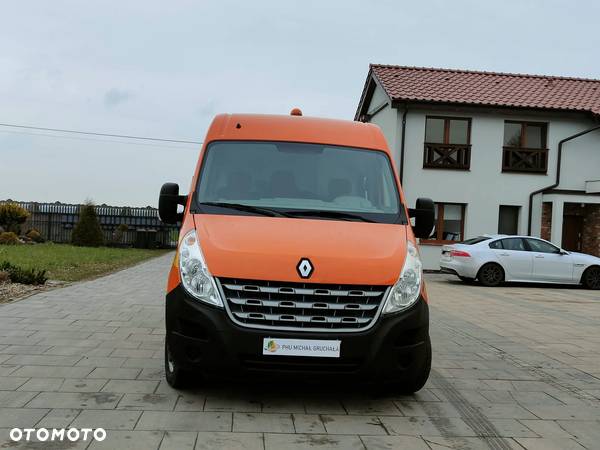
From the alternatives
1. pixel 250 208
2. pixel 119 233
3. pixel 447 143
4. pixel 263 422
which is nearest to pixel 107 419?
pixel 263 422

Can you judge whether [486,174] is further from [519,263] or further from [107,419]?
[107,419]

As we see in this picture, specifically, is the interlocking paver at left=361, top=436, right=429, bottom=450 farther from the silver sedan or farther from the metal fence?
the metal fence

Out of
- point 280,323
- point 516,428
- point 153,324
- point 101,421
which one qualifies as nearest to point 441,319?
point 153,324

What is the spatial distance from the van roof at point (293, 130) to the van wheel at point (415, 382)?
6.79 ft

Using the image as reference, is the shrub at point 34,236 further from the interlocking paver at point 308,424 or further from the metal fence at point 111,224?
the interlocking paver at point 308,424

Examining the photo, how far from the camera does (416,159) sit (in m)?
20.6

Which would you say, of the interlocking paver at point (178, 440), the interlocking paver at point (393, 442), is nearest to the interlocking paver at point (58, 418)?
the interlocking paver at point (178, 440)

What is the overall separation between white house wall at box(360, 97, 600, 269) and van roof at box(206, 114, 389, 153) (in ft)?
48.4

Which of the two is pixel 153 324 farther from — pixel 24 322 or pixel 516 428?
pixel 516 428

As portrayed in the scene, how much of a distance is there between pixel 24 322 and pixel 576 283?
553 inches

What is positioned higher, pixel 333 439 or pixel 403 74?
pixel 403 74

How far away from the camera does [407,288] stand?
4.46 meters

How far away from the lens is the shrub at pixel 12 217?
2794 centimetres

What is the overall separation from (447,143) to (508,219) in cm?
345
